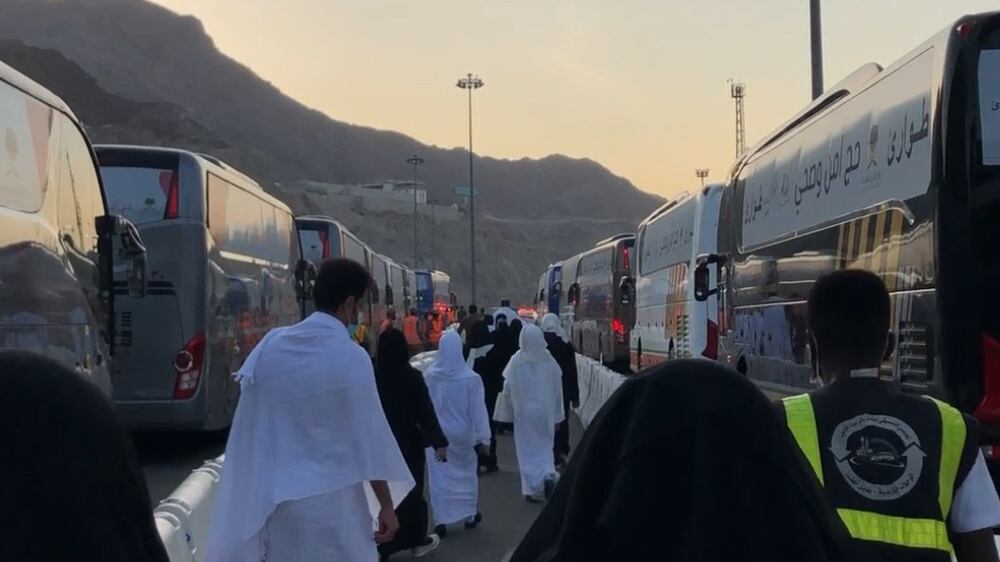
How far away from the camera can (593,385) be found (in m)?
20.4

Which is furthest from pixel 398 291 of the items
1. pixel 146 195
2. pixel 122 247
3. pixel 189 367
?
pixel 122 247

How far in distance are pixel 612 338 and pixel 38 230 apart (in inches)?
1030

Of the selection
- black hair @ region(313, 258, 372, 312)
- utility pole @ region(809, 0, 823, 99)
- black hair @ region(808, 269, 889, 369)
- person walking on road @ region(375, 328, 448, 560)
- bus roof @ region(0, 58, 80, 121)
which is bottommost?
person walking on road @ region(375, 328, 448, 560)

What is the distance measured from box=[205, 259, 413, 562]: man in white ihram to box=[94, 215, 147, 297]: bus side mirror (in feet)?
16.3

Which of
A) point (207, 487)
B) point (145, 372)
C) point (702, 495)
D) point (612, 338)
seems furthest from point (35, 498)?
point (612, 338)

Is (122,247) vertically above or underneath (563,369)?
above

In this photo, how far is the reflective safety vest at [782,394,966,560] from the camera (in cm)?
326

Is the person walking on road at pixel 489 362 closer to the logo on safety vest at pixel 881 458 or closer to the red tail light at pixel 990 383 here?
the red tail light at pixel 990 383

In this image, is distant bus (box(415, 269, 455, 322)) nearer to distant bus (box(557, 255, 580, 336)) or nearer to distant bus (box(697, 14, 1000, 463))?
distant bus (box(557, 255, 580, 336))

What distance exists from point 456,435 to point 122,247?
327 centimetres

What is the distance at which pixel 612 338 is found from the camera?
3388cm

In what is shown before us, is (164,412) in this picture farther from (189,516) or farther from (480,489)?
(189,516)

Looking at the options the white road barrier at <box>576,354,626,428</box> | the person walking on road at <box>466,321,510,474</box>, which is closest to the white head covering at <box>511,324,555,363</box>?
the person walking on road at <box>466,321,510,474</box>

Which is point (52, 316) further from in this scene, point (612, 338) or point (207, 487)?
point (612, 338)
